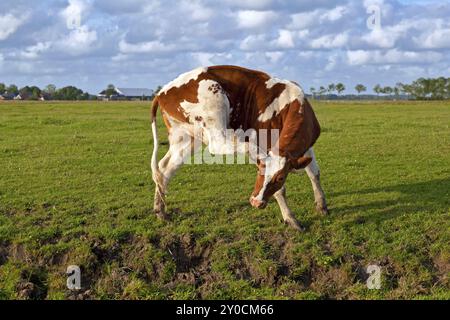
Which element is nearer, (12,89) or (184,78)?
(184,78)

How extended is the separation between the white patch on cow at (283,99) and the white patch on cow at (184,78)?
102 centimetres

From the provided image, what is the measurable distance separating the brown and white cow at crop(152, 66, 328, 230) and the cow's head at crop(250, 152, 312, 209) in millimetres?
59

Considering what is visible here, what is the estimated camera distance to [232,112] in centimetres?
772

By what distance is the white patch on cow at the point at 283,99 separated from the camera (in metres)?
7.59

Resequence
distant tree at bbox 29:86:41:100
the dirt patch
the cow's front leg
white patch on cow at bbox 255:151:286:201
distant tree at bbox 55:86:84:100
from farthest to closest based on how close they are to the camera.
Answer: distant tree at bbox 55:86:84:100, distant tree at bbox 29:86:41:100, the cow's front leg, white patch on cow at bbox 255:151:286:201, the dirt patch

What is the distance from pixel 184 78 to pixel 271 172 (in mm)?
2051

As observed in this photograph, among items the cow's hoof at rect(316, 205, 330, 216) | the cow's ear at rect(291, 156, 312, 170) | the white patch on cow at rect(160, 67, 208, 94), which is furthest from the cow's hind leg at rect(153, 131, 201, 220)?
the cow's hoof at rect(316, 205, 330, 216)

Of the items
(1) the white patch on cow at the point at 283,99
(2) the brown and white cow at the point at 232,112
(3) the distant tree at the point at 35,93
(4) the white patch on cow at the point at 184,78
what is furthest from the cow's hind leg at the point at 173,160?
(3) the distant tree at the point at 35,93

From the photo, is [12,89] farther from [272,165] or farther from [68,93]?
[272,165]

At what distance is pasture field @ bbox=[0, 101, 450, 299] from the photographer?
21.2ft

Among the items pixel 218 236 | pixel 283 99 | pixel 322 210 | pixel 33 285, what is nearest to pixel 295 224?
pixel 322 210

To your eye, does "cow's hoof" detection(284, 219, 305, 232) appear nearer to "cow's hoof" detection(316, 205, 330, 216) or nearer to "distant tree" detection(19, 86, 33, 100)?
"cow's hoof" detection(316, 205, 330, 216)
